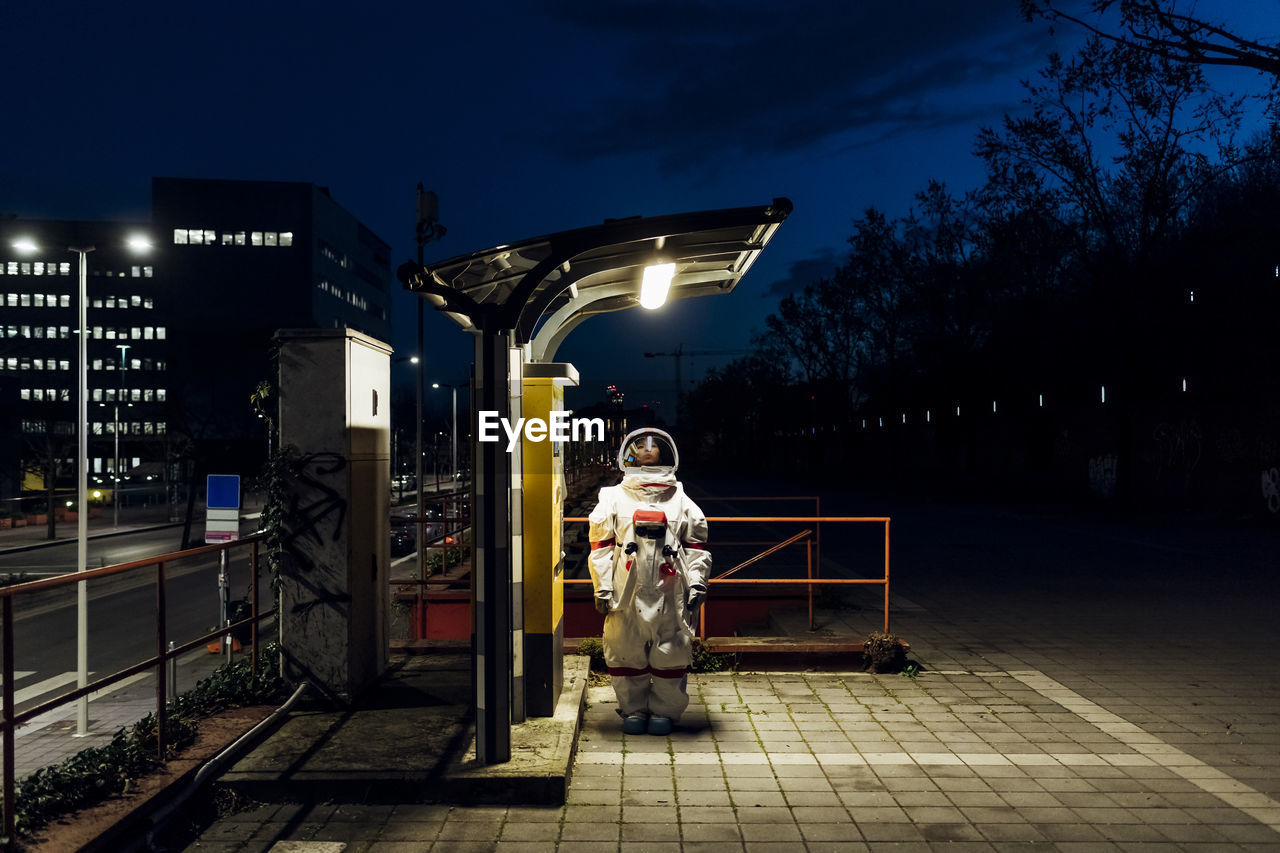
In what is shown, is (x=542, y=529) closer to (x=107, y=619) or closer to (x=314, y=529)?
(x=314, y=529)

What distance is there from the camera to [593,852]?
417 centimetres

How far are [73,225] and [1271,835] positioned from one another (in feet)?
354

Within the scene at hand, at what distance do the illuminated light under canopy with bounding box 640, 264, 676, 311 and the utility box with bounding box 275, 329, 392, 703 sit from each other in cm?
207

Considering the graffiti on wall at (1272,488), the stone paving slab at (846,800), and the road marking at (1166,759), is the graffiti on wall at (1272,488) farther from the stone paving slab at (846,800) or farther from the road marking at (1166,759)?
the stone paving slab at (846,800)

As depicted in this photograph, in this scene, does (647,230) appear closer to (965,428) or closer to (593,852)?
(593,852)

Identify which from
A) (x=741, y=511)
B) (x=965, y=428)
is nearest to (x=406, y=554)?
(x=741, y=511)

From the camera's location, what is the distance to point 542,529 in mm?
6160

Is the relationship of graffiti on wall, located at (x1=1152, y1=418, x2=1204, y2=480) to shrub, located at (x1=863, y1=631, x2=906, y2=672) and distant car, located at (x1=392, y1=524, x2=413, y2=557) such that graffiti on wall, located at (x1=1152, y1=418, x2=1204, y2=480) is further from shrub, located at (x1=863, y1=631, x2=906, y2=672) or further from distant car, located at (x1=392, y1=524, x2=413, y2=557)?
shrub, located at (x1=863, y1=631, x2=906, y2=672)

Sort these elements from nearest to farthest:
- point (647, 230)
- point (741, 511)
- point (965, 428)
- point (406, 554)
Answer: point (647, 230)
point (406, 554)
point (741, 511)
point (965, 428)

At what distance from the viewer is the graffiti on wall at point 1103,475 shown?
32.8 meters

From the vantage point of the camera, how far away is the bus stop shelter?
495cm

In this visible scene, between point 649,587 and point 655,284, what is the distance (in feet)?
7.36

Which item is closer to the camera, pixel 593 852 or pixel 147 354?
pixel 593 852

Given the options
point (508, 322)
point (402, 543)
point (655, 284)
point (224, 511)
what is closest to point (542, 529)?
point (508, 322)
